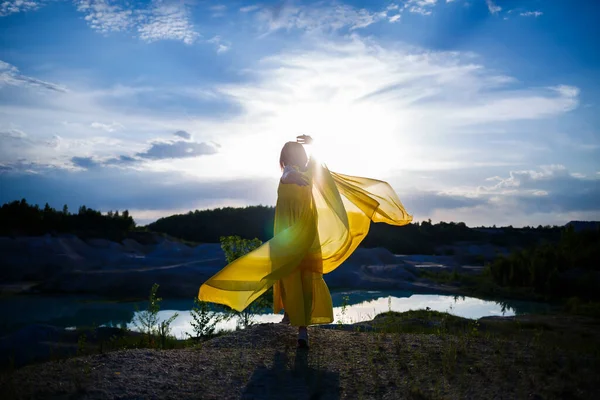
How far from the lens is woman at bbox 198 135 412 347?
19.6 ft

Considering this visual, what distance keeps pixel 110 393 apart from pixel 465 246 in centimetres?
6008

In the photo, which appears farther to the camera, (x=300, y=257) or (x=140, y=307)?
(x=140, y=307)

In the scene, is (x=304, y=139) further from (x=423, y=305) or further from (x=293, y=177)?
(x=423, y=305)

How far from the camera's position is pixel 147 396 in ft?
14.3

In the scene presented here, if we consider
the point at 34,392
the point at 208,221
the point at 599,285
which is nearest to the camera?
the point at 34,392

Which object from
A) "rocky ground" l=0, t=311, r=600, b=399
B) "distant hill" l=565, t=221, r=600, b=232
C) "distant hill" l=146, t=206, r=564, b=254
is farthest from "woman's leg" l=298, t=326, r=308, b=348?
"distant hill" l=146, t=206, r=564, b=254

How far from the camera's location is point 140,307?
22031mm

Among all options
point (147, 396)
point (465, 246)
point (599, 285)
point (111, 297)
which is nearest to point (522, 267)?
point (599, 285)

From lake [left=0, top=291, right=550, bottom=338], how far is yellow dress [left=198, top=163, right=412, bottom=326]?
9.37 m

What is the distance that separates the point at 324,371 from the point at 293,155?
107 inches

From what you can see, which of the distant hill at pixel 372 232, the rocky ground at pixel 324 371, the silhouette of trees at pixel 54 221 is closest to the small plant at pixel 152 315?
the rocky ground at pixel 324 371

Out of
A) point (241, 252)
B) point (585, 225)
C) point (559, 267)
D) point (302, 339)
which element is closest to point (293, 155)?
point (302, 339)

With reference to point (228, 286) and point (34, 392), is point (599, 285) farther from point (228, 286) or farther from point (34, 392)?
point (34, 392)

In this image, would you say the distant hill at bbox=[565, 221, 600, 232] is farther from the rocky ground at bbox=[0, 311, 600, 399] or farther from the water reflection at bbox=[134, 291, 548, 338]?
the rocky ground at bbox=[0, 311, 600, 399]
